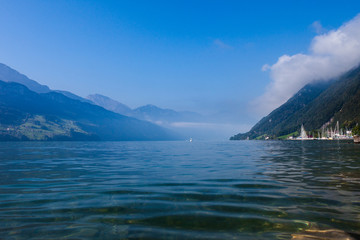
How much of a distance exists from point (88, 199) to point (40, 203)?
254 cm

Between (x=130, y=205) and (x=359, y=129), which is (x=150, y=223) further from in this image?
(x=359, y=129)

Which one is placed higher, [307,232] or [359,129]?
[359,129]

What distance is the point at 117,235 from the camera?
8719 millimetres

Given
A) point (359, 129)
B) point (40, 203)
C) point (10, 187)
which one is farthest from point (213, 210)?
point (359, 129)

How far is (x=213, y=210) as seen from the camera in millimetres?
11836

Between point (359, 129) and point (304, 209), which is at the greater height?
point (359, 129)

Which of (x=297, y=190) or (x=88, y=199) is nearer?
(x=88, y=199)

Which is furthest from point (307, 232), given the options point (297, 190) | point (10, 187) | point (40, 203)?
point (10, 187)

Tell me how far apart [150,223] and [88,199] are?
20.1 feet

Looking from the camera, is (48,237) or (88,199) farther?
(88,199)

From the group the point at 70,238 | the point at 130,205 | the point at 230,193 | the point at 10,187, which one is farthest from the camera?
the point at 10,187

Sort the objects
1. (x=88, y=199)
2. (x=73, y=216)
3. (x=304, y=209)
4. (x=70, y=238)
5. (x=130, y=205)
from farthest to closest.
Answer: (x=88, y=199)
(x=130, y=205)
(x=304, y=209)
(x=73, y=216)
(x=70, y=238)

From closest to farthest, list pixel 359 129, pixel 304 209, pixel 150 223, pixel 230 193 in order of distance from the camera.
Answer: pixel 150 223 → pixel 304 209 → pixel 230 193 → pixel 359 129

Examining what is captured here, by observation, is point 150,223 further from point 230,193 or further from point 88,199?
point 230,193
